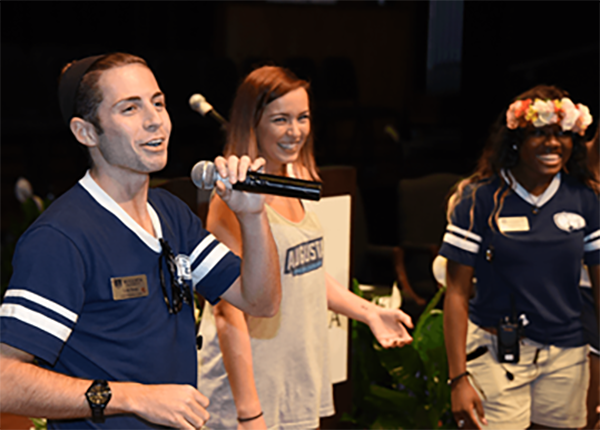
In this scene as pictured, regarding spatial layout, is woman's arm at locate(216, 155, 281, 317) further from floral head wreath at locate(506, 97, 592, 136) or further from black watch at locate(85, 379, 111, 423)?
floral head wreath at locate(506, 97, 592, 136)

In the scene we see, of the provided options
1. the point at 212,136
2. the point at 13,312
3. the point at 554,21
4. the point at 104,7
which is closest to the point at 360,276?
the point at 212,136

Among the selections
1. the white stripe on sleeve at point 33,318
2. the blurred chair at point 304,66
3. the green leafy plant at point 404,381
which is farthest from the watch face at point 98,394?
the blurred chair at point 304,66

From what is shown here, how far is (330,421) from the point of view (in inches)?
124

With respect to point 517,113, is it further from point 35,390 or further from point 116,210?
point 35,390

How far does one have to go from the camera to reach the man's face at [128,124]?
1.43m

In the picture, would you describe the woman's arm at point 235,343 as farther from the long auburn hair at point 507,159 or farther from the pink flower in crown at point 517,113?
the pink flower in crown at point 517,113

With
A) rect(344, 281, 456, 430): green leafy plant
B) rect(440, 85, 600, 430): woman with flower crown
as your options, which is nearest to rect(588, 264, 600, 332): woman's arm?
rect(440, 85, 600, 430): woman with flower crown

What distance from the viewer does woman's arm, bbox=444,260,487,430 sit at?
Answer: 2.48 m

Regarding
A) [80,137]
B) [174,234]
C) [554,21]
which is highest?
[554,21]

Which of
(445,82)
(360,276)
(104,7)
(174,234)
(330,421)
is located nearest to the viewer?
(174,234)

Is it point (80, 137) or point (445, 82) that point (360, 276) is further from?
point (80, 137)

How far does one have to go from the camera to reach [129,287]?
136cm

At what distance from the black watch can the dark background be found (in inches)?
171

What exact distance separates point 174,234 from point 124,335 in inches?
10.6
